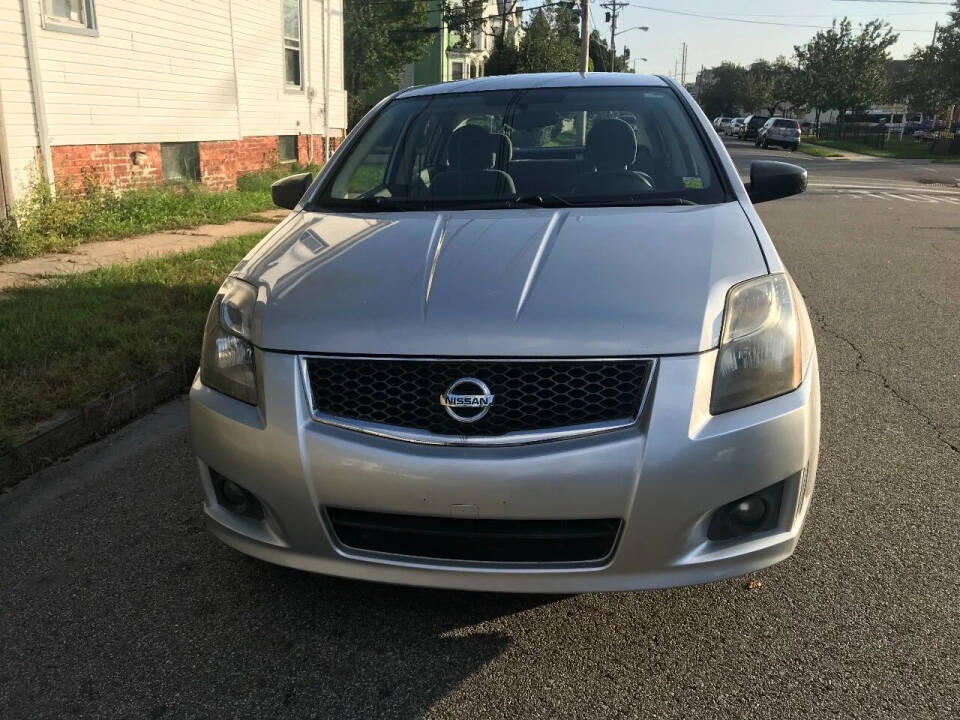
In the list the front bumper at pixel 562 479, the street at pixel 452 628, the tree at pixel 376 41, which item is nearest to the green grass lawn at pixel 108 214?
the street at pixel 452 628

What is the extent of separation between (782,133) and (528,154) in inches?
1701

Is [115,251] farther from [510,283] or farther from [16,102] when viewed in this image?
[510,283]

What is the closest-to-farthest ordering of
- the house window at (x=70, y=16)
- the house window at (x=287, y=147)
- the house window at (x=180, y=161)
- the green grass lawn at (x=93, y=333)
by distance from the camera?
1. the green grass lawn at (x=93, y=333)
2. the house window at (x=70, y=16)
3. the house window at (x=180, y=161)
4. the house window at (x=287, y=147)

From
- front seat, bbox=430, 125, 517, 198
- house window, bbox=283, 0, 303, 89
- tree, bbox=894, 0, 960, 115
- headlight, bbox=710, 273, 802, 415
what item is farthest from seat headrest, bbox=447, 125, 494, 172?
tree, bbox=894, 0, 960, 115

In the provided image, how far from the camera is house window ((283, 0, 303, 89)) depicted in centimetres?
1500

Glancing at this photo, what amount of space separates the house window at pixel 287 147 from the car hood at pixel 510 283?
1330 centimetres

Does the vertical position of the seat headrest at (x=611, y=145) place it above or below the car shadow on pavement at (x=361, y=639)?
above

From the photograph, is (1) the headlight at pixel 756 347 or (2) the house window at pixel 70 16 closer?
(1) the headlight at pixel 756 347

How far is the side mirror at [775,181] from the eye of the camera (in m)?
3.75

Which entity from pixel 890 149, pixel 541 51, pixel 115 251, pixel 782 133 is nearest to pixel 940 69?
pixel 890 149

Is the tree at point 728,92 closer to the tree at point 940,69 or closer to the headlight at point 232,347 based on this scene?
the tree at point 940,69

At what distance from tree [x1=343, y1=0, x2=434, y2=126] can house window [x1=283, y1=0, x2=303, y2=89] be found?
1689cm

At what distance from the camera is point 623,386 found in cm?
216

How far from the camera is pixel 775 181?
3.76 m
